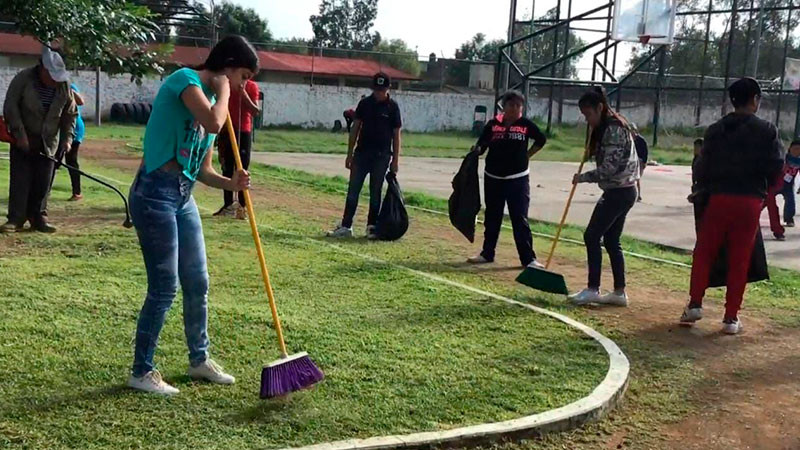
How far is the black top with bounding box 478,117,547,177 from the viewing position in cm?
867

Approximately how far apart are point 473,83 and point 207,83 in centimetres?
4620

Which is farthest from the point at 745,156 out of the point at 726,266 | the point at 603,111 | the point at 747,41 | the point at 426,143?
the point at 426,143

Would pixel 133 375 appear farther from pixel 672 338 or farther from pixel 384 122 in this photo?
pixel 384 122

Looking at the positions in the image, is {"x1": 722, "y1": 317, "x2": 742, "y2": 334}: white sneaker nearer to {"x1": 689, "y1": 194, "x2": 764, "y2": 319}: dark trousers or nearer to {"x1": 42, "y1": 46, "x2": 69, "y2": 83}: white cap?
{"x1": 689, "y1": 194, "x2": 764, "y2": 319}: dark trousers

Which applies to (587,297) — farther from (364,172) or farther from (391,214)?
(364,172)

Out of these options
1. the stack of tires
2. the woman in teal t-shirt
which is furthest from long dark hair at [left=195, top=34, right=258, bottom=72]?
the stack of tires

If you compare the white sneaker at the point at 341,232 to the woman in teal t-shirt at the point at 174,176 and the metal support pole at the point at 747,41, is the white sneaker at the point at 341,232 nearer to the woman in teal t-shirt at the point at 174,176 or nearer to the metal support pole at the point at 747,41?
the woman in teal t-shirt at the point at 174,176

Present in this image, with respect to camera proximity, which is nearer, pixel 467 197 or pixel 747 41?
pixel 467 197

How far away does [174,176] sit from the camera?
4359 millimetres

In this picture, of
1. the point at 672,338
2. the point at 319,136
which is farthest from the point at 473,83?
the point at 672,338

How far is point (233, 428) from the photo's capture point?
4.15 m

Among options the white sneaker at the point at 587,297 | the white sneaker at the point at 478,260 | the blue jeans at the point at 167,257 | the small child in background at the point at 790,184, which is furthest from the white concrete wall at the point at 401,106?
the blue jeans at the point at 167,257

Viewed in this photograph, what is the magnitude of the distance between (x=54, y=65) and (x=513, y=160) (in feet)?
14.6

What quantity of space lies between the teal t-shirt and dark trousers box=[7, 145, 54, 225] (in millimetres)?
5195
